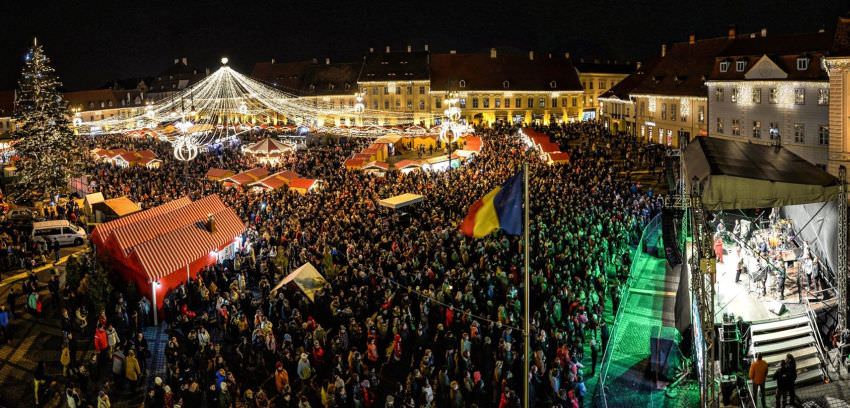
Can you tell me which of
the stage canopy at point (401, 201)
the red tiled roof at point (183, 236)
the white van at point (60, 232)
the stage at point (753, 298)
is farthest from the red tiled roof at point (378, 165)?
the stage at point (753, 298)

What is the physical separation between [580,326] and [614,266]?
17.6 ft

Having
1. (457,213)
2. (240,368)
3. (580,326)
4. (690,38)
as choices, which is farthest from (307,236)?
(690,38)

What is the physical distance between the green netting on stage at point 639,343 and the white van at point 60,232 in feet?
63.4

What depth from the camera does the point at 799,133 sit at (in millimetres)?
31031

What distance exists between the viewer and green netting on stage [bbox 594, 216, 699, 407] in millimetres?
12266

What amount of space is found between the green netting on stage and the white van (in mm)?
19312

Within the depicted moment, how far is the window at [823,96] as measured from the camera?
2934 centimetres

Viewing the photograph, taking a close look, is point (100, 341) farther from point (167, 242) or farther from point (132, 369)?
point (167, 242)

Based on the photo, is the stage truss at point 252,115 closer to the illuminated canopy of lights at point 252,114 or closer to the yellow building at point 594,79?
the illuminated canopy of lights at point 252,114

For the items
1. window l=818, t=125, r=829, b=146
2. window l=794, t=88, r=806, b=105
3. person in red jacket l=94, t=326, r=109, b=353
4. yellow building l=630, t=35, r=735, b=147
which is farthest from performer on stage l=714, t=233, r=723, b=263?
yellow building l=630, t=35, r=735, b=147

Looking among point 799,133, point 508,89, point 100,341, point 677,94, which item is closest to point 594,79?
point 508,89

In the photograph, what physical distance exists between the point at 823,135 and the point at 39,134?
→ 116 ft

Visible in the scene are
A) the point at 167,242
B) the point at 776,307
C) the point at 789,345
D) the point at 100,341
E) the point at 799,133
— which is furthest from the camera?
the point at 799,133

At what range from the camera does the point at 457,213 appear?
79.6ft
